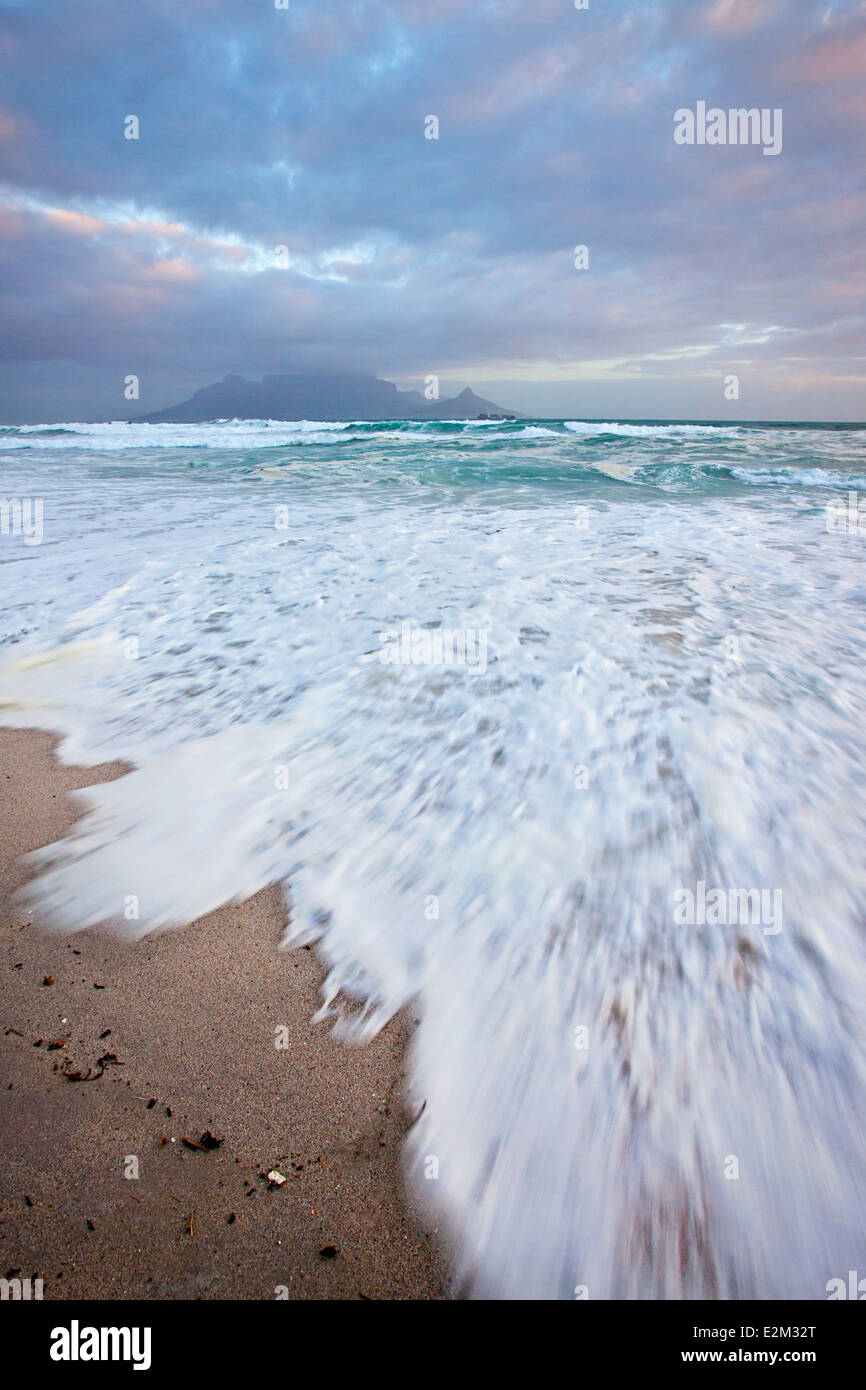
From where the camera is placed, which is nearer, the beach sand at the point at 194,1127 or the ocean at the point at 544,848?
the beach sand at the point at 194,1127

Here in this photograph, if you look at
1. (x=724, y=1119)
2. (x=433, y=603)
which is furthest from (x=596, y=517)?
(x=724, y=1119)

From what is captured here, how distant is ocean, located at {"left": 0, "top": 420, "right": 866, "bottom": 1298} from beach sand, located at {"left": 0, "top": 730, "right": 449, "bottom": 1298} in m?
0.10

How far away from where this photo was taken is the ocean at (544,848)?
1.41 m

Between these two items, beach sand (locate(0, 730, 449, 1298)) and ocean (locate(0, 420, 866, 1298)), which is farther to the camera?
ocean (locate(0, 420, 866, 1298))

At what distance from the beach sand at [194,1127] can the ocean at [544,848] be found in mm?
103

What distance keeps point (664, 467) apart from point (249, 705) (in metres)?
16.6

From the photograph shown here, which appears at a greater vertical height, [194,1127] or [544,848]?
[544,848]

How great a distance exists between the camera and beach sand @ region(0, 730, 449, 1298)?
1266mm

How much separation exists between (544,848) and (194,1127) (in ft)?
4.74

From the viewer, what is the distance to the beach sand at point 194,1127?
1.27 m

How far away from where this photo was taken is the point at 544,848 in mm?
2381

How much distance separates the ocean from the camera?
1.41 metres

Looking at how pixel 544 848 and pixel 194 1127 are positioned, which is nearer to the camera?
pixel 194 1127
